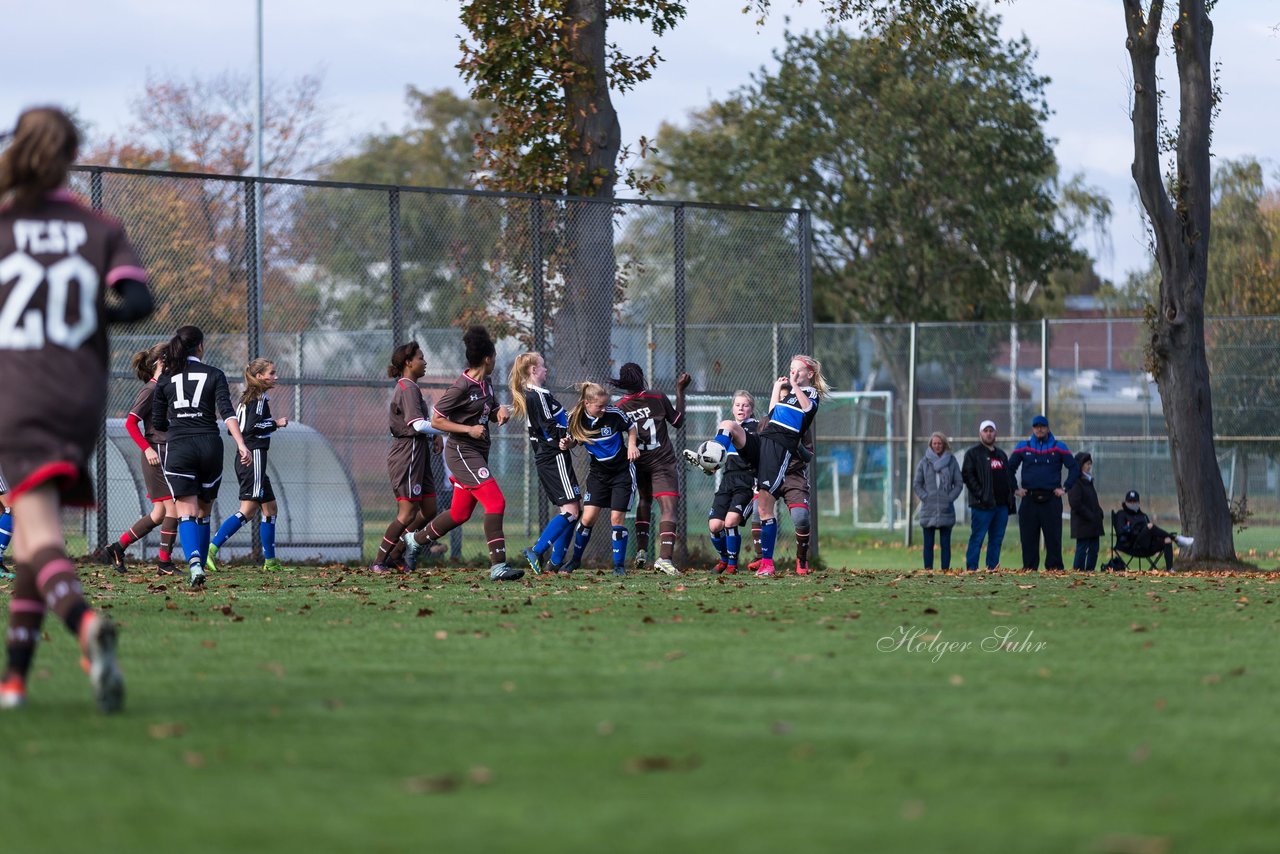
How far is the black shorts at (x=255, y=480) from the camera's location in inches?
626

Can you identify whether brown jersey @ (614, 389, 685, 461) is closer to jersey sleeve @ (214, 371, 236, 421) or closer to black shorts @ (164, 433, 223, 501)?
jersey sleeve @ (214, 371, 236, 421)

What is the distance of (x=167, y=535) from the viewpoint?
48.5 feet

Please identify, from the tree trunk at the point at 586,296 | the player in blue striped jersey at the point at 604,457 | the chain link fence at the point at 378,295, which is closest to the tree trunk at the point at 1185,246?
the chain link fence at the point at 378,295

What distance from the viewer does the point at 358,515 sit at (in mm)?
18531

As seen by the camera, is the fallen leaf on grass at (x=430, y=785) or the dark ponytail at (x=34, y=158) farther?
the dark ponytail at (x=34, y=158)

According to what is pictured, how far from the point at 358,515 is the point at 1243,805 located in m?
14.8

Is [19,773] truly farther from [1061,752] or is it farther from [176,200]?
[176,200]

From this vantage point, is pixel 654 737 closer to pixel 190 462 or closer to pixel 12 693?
pixel 12 693

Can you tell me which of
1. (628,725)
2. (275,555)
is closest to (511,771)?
(628,725)

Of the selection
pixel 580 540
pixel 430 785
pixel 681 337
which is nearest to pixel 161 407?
pixel 580 540

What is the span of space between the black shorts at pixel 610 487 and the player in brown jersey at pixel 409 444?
1.46 m

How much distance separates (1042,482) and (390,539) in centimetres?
842

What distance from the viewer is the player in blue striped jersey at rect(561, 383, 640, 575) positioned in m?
15.7

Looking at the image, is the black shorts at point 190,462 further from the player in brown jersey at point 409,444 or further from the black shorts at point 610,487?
the black shorts at point 610,487
